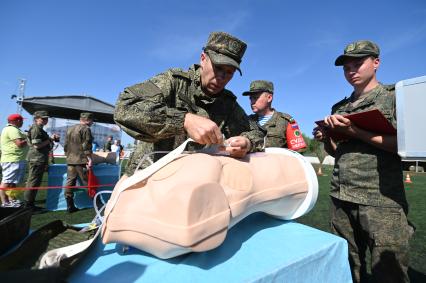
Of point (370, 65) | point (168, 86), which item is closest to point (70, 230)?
point (168, 86)

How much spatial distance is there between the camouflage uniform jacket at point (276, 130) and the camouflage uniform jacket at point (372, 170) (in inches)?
49.7

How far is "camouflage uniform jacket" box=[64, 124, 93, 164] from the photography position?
4.97 metres

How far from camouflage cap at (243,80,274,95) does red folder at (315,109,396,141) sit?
5.35ft

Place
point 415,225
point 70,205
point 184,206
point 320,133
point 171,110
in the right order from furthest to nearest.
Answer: point 70,205 → point 415,225 → point 320,133 → point 171,110 → point 184,206

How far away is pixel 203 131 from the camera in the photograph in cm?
107

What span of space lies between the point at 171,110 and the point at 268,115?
7.43 ft

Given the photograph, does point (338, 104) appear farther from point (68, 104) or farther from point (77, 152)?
point (68, 104)

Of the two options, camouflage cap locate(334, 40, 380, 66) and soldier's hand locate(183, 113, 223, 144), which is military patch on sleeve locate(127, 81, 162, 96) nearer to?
soldier's hand locate(183, 113, 223, 144)

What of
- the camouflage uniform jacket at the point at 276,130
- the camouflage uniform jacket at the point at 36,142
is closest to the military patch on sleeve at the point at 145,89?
the camouflage uniform jacket at the point at 276,130

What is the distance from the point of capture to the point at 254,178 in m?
1.02

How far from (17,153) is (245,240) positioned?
506 centimetres

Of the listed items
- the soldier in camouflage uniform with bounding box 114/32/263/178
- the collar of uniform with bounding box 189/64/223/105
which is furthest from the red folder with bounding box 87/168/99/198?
the collar of uniform with bounding box 189/64/223/105

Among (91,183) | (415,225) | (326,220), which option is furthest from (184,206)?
(91,183)

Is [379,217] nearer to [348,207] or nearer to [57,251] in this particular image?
[348,207]
